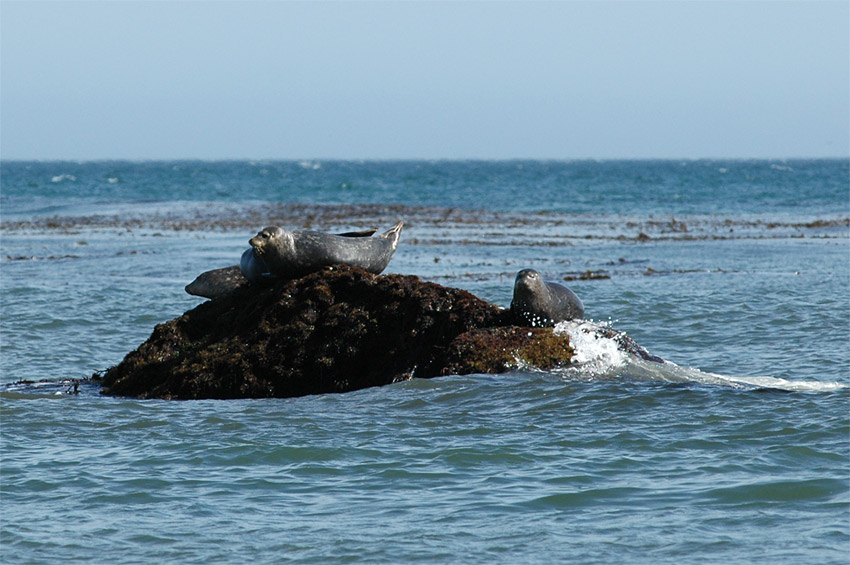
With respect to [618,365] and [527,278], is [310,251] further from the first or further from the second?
→ [618,365]

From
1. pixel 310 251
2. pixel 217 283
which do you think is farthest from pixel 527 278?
pixel 217 283

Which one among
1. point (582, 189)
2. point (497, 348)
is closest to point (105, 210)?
point (582, 189)

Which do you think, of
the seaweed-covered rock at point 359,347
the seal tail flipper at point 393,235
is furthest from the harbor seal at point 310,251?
the seaweed-covered rock at point 359,347

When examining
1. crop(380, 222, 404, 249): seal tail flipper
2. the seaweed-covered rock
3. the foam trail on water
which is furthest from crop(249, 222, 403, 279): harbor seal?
the foam trail on water

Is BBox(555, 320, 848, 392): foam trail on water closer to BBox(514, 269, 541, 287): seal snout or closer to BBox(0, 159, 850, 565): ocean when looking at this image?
BBox(0, 159, 850, 565): ocean

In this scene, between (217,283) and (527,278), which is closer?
(527,278)

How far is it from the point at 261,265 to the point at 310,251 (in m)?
0.46

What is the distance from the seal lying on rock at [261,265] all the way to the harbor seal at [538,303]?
1.26 metres

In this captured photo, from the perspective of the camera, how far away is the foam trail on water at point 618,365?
26.2 ft

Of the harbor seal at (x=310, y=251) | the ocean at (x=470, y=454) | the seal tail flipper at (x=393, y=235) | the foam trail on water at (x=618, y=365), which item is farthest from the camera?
the seal tail flipper at (x=393, y=235)

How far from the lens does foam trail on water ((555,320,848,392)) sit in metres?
7.99

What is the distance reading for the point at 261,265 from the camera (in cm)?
891

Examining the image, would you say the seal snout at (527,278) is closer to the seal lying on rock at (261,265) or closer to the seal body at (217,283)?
the seal lying on rock at (261,265)

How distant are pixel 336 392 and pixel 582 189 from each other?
4731cm
